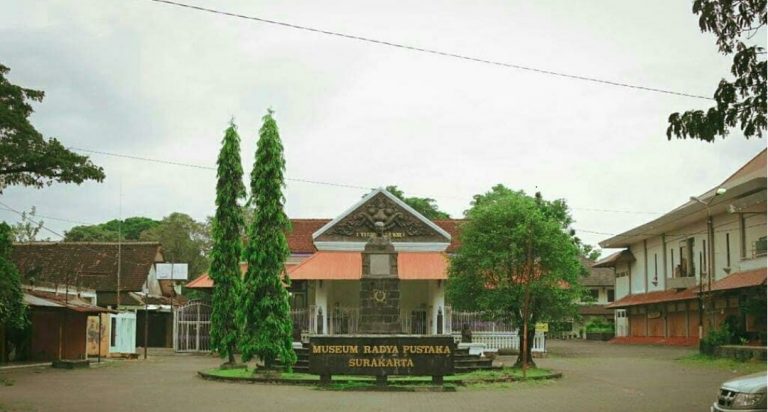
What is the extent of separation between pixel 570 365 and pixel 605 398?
11775 mm

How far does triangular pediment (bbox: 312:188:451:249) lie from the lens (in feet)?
123

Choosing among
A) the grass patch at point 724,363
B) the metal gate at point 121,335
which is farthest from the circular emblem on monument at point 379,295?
the metal gate at point 121,335

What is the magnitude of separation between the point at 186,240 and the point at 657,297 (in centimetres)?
3636

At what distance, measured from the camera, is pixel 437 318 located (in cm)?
3669

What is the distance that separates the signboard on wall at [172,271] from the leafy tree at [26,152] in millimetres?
17122

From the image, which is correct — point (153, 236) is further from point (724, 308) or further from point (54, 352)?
point (724, 308)

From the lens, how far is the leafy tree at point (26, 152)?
85.9ft

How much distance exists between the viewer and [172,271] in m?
44.4

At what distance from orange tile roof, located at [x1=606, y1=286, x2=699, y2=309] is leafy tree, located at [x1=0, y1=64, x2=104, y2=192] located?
28.5 m

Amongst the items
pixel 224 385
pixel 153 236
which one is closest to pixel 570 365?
pixel 224 385

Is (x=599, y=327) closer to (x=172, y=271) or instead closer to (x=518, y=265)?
(x=172, y=271)

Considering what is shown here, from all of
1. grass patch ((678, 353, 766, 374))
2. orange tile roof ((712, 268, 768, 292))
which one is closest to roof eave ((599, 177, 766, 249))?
orange tile roof ((712, 268, 768, 292))

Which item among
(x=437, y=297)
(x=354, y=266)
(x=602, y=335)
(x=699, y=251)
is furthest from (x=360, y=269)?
(x=602, y=335)

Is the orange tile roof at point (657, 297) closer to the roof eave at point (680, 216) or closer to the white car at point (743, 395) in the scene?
the roof eave at point (680, 216)
